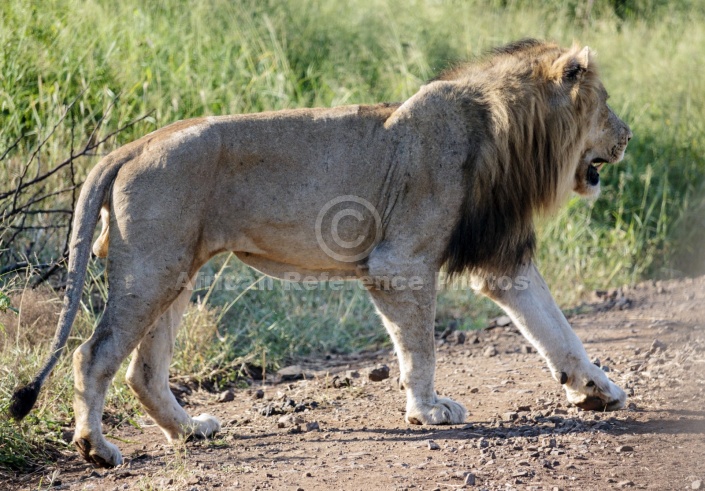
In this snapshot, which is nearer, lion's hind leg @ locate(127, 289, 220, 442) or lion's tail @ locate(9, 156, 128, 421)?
lion's tail @ locate(9, 156, 128, 421)

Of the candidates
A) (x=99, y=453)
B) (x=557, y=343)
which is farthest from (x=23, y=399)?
(x=557, y=343)

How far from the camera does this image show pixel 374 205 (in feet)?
12.1

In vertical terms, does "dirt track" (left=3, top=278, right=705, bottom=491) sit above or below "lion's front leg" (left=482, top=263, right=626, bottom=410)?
below

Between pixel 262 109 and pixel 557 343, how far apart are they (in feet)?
A: 12.4

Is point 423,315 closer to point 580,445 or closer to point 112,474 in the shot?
point 580,445

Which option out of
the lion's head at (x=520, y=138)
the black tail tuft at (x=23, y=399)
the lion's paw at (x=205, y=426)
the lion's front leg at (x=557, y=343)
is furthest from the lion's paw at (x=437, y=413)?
the black tail tuft at (x=23, y=399)

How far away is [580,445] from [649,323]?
2154 mm

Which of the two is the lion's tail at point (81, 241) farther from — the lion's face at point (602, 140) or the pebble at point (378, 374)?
the lion's face at point (602, 140)

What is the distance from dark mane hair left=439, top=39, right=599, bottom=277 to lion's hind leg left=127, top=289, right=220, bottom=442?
116cm

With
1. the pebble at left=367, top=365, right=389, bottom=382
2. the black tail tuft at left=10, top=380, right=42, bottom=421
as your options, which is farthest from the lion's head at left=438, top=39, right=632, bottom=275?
the black tail tuft at left=10, top=380, right=42, bottom=421

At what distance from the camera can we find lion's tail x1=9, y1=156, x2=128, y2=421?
11.0ft

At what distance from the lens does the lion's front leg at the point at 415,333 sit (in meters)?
3.59

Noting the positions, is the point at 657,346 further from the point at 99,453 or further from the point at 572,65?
the point at 99,453

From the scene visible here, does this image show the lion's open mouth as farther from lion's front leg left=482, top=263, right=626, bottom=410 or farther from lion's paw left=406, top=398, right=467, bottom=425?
lion's paw left=406, top=398, right=467, bottom=425
